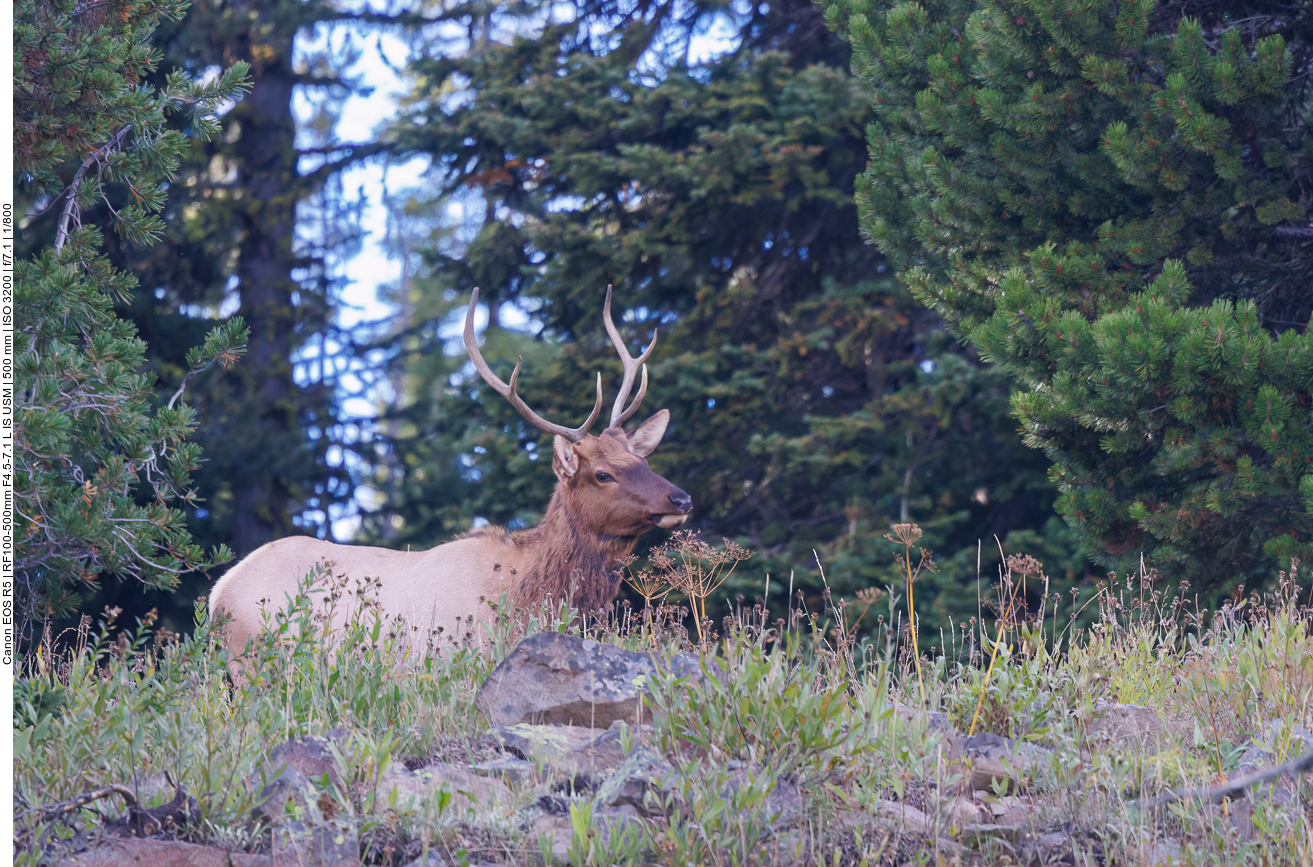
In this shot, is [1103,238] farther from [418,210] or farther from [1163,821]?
[418,210]

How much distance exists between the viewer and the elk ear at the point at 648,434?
809 centimetres

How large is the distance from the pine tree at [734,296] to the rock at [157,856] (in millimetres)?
8079

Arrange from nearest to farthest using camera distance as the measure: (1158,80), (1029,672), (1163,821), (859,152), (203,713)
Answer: (1163,821), (203,713), (1029,672), (1158,80), (859,152)

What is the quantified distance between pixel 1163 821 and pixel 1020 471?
8580 mm

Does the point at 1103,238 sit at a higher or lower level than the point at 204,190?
lower

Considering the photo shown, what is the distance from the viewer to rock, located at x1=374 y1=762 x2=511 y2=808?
11.3 feet

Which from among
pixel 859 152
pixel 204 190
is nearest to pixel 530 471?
pixel 859 152

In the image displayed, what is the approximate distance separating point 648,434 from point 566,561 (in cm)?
119

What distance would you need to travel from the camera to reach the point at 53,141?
6238mm

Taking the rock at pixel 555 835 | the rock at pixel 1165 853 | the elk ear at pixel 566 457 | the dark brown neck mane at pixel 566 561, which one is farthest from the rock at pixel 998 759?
the elk ear at pixel 566 457

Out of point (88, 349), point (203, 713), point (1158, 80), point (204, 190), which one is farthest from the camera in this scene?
point (204, 190)

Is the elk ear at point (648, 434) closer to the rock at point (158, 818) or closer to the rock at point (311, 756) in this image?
the rock at point (311, 756)

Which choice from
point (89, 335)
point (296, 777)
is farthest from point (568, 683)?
point (89, 335)

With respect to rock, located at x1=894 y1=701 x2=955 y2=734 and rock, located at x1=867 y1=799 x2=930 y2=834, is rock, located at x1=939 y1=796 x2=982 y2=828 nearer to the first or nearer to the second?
rock, located at x1=867 y1=799 x2=930 y2=834
